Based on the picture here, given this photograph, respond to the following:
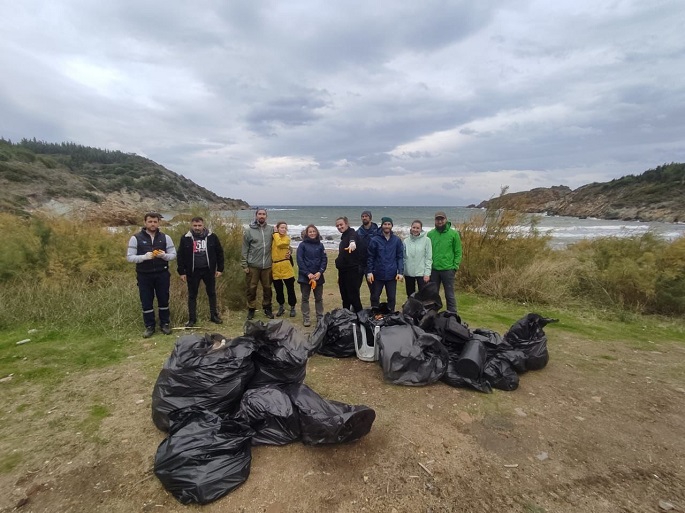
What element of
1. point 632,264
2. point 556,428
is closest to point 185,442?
point 556,428

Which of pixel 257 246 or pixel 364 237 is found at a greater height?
pixel 364 237

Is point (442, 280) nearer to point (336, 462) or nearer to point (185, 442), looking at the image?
point (336, 462)

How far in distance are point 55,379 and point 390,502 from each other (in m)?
3.43

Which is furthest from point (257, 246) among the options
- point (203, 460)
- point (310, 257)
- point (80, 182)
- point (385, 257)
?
point (80, 182)

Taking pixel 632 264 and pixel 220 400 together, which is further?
pixel 632 264

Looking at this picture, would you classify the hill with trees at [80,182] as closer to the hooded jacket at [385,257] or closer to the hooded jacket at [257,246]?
the hooded jacket at [257,246]

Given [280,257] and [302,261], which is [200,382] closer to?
[302,261]

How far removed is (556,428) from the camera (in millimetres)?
2717

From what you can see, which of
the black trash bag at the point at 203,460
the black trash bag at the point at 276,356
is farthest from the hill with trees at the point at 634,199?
the black trash bag at the point at 203,460

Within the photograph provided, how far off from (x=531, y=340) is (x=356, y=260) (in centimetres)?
242

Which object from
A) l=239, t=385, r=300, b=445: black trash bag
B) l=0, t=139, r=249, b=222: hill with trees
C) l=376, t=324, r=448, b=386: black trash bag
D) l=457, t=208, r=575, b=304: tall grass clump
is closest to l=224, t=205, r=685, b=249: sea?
l=457, t=208, r=575, b=304: tall grass clump

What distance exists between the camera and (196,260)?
15.9 ft

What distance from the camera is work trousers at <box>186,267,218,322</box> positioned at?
4918 millimetres

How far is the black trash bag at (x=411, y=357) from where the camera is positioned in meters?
3.32
